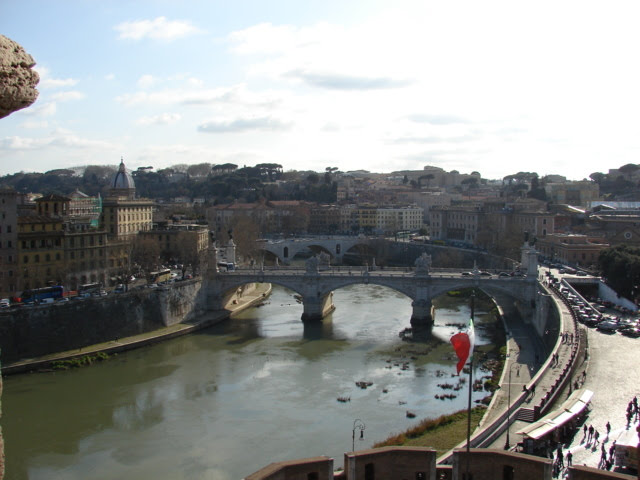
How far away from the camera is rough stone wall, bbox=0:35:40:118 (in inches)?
99.6

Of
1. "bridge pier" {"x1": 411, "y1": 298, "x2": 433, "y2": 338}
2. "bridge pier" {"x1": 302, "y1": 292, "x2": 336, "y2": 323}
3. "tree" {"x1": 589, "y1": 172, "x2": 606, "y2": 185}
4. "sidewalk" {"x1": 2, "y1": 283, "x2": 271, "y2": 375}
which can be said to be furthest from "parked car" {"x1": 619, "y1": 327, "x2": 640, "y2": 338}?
"tree" {"x1": 589, "y1": 172, "x2": 606, "y2": 185}

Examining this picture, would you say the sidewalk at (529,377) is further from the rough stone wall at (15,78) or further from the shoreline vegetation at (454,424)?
the rough stone wall at (15,78)

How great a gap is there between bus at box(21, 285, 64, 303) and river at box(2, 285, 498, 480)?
12.1ft

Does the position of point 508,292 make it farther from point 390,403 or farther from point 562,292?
point 390,403

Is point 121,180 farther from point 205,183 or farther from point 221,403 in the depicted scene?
point 205,183

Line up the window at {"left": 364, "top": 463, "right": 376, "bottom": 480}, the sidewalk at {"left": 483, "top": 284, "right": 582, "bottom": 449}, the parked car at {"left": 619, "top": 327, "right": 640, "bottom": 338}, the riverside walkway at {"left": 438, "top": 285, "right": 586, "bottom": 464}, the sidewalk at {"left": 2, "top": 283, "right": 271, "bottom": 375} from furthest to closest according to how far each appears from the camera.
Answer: the parked car at {"left": 619, "top": 327, "right": 640, "bottom": 338}, the sidewalk at {"left": 2, "top": 283, "right": 271, "bottom": 375}, the sidewalk at {"left": 483, "top": 284, "right": 582, "bottom": 449}, the riverside walkway at {"left": 438, "top": 285, "right": 586, "bottom": 464}, the window at {"left": 364, "top": 463, "right": 376, "bottom": 480}

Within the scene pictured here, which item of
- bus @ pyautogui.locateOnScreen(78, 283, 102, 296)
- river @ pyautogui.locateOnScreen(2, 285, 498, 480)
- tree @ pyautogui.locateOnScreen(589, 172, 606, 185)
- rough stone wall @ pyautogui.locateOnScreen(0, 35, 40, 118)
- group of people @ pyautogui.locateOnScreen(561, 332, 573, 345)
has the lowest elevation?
river @ pyautogui.locateOnScreen(2, 285, 498, 480)

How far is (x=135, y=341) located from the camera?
22922 mm

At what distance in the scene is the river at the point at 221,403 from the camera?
45.4 feet

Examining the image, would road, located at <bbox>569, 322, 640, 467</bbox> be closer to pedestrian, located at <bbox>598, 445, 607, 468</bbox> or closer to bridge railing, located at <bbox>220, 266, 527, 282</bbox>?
pedestrian, located at <bbox>598, 445, 607, 468</bbox>

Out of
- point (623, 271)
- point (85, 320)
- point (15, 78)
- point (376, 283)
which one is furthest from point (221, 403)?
point (623, 271)

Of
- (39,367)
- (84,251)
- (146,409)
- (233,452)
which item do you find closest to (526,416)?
(233,452)

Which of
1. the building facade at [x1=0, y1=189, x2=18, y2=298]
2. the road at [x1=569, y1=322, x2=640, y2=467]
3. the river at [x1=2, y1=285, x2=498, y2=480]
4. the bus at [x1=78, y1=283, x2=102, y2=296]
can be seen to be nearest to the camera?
the road at [x1=569, y1=322, x2=640, y2=467]

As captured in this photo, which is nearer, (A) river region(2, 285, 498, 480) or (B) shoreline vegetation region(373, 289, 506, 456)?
(B) shoreline vegetation region(373, 289, 506, 456)
